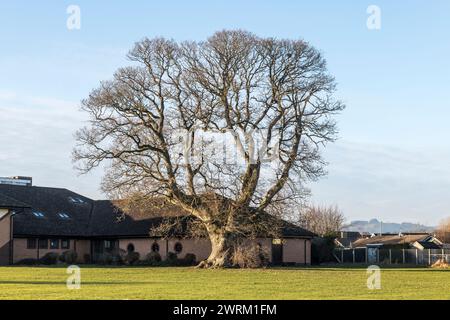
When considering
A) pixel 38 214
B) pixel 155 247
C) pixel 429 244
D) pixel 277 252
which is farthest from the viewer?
pixel 429 244

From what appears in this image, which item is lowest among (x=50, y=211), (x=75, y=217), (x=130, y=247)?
(x=130, y=247)

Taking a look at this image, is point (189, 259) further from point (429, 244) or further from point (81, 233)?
point (429, 244)

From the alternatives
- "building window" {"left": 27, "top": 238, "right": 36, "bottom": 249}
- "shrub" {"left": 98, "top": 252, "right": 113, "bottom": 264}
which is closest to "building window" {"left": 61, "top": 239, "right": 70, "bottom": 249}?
"shrub" {"left": 98, "top": 252, "right": 113, "bottom": 264}

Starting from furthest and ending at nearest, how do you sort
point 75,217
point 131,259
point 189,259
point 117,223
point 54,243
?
point 75,217 → point 117,223 → point 54,243 → point 189,259 → point 131,259

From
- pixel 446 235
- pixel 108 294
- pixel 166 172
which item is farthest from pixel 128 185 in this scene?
pixel 446 235

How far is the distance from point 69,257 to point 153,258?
626 centimetres

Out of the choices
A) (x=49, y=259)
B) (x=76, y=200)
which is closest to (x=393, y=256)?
(x=76, y=200)

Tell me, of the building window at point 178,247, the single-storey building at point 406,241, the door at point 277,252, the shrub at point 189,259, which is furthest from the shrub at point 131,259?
the single-storey building at point 406,241

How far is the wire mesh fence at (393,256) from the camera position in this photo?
70456 mm

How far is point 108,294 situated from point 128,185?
2533 cm

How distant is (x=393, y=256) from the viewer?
2842 inches

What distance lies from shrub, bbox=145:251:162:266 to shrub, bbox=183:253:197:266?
1832mm

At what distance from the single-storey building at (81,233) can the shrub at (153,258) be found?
3.98 ft

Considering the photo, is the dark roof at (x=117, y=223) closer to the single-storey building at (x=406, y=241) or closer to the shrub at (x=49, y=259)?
the shrub at (x=49, y=259)
